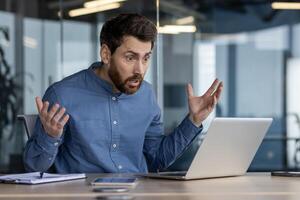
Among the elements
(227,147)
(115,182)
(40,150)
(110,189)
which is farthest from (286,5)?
(110,189)

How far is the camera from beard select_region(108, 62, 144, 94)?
10.3 feet

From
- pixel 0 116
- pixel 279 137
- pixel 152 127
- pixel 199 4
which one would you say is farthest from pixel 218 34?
pixel 152 127

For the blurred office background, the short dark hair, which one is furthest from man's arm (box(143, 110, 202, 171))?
the blurred office background

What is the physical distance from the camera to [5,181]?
2826 millimetres

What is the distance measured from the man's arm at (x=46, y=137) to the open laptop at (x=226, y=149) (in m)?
0.39

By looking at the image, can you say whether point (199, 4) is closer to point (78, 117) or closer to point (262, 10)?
point (262, 10)

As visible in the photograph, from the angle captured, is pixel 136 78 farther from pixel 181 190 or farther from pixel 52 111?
pixel 181 190

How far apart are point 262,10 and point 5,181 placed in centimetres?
635

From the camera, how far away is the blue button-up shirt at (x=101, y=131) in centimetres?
322

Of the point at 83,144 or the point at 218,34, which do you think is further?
the point at 218,34

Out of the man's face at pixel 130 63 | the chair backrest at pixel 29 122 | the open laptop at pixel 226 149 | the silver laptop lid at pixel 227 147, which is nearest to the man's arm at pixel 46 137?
the chair backrest at pixel 29 122

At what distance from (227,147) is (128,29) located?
610 millimetres

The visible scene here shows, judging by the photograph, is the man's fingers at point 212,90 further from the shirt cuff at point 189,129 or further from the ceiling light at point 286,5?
the ceiling light at point 286,5

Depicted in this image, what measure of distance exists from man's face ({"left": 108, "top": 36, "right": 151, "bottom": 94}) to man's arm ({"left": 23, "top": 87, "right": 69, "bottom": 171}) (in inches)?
10.9
